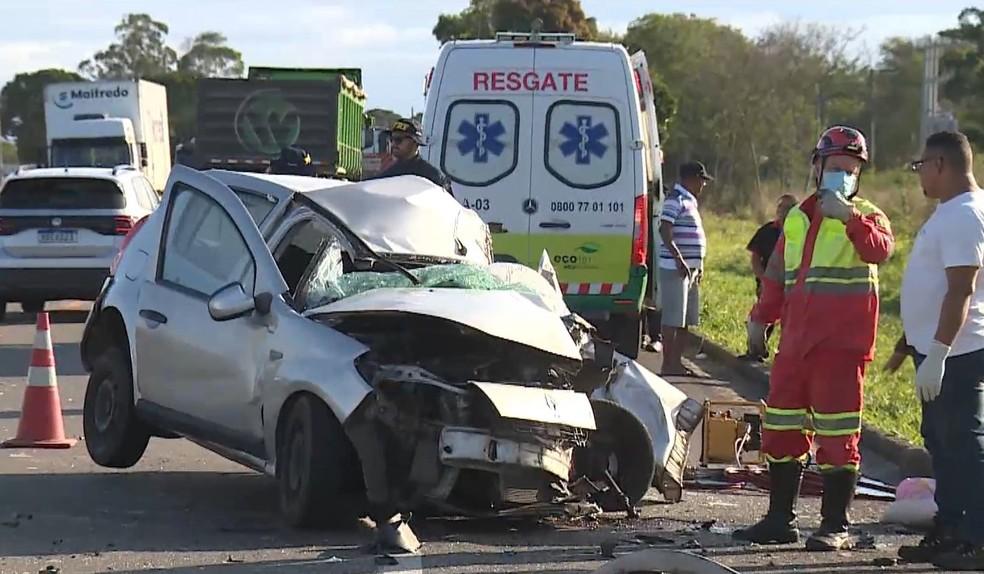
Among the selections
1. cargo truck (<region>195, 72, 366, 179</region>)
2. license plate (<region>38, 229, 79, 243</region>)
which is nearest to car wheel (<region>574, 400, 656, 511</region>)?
license plate (<region>38, 229, 79, 243</region>)

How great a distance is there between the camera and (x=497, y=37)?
44.5ft

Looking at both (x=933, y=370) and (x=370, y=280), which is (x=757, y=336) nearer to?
(x=933, y=370)

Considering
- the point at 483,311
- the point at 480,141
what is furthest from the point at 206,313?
the point at 480,141

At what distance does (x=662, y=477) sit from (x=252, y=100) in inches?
849

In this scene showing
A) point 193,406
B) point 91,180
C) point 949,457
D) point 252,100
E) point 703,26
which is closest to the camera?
point 949,457

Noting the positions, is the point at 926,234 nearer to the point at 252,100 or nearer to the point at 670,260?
the point at 670,260

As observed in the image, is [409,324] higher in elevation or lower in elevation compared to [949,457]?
higher

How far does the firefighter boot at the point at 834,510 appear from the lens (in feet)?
23.6

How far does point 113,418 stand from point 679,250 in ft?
20.7

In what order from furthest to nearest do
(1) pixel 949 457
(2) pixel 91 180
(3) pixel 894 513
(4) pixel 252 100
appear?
(4) pixel 252 100 < (2) pixel 91 180 < (3) pixel 894 513 < (1) pixel 949 457

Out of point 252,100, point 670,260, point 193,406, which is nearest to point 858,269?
point 193,406

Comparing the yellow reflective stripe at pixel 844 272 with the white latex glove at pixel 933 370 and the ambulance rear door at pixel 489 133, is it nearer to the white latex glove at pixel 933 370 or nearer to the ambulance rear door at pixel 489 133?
the white latex glove at pixel 933 370

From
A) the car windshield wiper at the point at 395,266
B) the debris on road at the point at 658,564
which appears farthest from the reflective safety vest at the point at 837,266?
the debris on road at the point at 658,564

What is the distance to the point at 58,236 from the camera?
1769 centimetres
